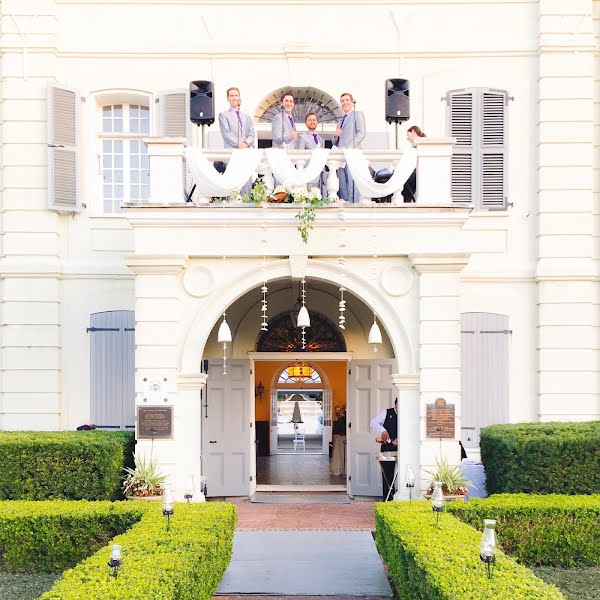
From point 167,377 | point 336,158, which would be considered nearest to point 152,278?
point 167,377

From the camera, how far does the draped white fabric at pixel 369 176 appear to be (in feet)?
31.2

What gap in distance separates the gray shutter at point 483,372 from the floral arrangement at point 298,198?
4042 mm

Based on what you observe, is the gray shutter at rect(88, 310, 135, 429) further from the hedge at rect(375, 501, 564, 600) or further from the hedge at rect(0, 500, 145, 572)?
the hedge at rect(375, 501, 564, 600)

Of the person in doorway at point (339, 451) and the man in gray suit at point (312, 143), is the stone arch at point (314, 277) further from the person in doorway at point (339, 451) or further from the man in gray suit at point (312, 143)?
the person in doorway at point (339, 451)

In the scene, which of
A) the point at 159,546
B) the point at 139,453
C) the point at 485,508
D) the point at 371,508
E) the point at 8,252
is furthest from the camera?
the point at 8,252

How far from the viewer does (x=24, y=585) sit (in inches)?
298

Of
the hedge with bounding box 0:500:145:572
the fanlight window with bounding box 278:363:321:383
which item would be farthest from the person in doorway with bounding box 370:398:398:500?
the fanlight window with bounding box 278:363:321:383

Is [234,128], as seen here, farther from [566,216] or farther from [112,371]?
[566,216]

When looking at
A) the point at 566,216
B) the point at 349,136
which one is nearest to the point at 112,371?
the point at 349,136

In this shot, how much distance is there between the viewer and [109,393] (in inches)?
477

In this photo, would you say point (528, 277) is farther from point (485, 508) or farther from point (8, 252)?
point (8, 252)

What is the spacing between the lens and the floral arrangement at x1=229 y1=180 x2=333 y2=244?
9.34m

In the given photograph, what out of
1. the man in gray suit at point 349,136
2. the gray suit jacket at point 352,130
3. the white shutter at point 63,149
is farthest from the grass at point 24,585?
the gray suit jacket at point 352,130

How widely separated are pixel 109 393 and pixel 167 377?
3.07 meters
